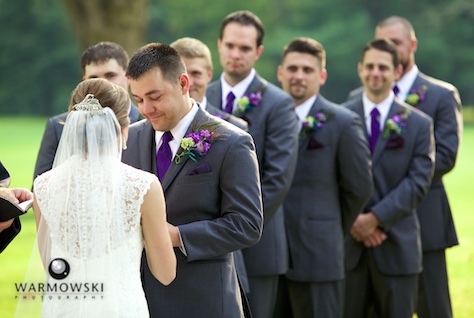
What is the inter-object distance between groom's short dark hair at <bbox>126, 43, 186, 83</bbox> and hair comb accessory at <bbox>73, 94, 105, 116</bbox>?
60 cm

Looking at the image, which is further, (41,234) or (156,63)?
(156,63)

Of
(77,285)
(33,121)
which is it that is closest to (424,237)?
(77,285)

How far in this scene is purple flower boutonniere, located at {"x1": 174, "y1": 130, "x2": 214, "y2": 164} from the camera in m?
4.84

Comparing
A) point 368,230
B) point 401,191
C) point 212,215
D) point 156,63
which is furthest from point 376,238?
point 156,63

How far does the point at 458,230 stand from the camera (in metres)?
16.1

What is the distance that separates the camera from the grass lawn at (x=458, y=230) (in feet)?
34.0

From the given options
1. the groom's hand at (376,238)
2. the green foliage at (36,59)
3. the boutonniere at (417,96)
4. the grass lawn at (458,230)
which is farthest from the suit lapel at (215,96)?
the green foliage at (36,59)

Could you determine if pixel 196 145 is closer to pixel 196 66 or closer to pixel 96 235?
pixel 96 235

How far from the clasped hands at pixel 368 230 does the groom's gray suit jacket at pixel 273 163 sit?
801 millimetres

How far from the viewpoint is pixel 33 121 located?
49.8 meters

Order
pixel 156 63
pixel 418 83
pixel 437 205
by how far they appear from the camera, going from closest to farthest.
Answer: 1. pixel 156 63
2. pixel 437 205
3. pixel 418 83

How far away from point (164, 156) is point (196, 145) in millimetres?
254

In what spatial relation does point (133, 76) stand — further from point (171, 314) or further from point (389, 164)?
point (389, 164)

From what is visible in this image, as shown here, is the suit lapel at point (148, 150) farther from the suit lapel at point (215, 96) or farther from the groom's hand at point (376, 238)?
the groom's hand at point (376, 238)
